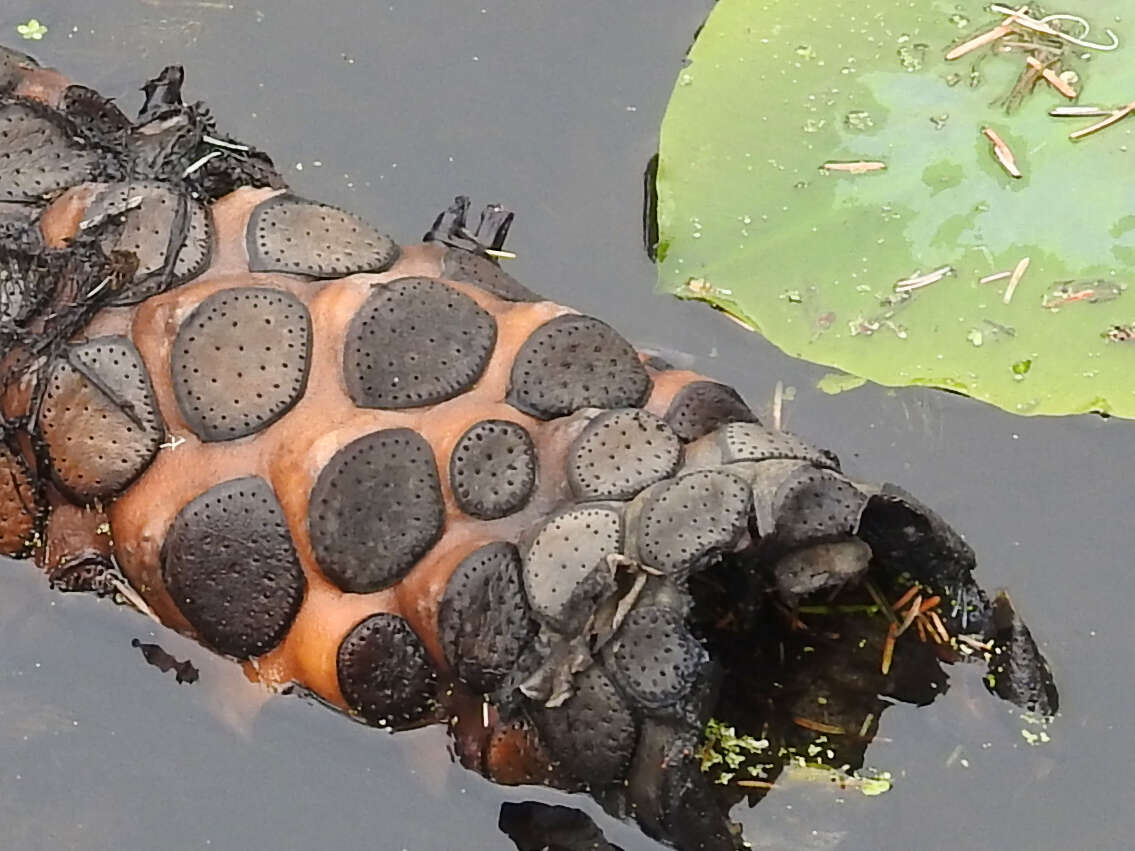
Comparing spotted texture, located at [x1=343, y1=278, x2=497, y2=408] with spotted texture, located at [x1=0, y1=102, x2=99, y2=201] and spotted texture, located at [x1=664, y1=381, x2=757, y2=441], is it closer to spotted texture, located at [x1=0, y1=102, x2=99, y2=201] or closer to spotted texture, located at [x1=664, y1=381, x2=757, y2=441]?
spotted texture, located at [x1=664, y1=381, x2=757, y2=441]

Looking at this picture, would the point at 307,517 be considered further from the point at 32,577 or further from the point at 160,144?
the point at 160,144

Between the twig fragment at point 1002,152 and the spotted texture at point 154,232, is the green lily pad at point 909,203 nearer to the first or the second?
the twig fragment at point 1002,152

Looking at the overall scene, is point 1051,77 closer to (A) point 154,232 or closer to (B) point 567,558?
(B) point 567,558

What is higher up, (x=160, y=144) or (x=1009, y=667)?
(x=160, y=144)

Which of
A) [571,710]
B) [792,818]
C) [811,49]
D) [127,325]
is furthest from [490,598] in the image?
[811,49]

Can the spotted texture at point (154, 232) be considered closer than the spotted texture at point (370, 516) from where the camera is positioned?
No

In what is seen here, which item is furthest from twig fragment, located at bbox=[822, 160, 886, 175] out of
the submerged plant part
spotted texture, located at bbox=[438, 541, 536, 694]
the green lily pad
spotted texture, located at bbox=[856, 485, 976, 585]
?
spotted texture, located at bbox=[438, 541, 536, 694]

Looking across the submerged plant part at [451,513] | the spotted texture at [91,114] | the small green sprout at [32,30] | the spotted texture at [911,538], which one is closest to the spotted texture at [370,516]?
the submerged plant part at [451,513]
